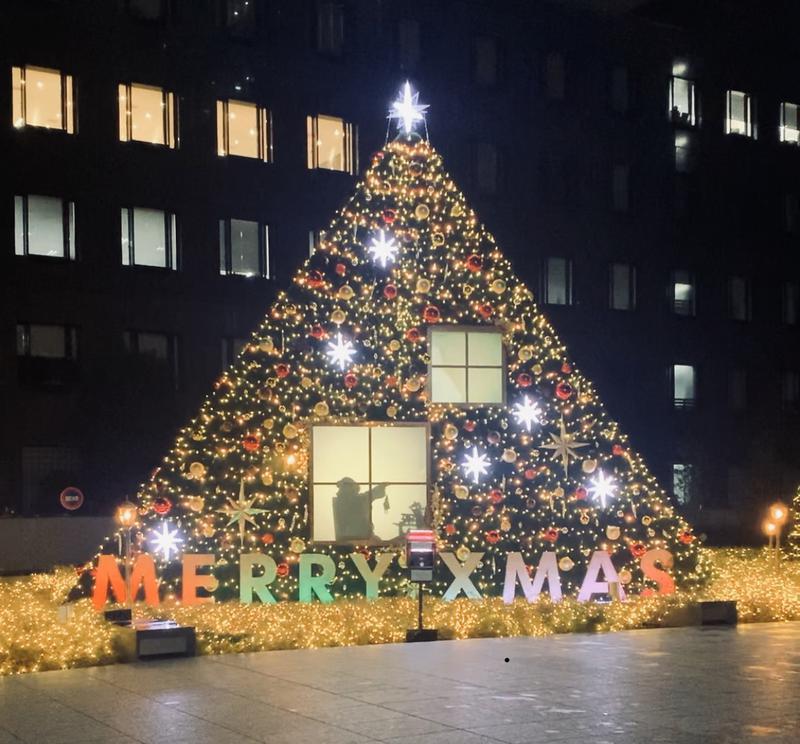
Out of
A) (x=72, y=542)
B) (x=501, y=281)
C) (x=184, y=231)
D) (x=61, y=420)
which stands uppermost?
(x=184, y=231)

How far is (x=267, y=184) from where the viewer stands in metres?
38.4

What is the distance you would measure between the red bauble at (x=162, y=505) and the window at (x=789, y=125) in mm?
37865

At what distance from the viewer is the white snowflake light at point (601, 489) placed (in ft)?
63.5

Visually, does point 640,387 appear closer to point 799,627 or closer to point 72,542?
point 72,542

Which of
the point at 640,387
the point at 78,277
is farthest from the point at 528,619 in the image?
the point at 640,387

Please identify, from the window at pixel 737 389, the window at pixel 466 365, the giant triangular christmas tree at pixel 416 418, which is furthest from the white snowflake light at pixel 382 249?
the window at pixel 737 389

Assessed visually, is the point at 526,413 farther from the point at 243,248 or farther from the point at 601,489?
the point at 243,248

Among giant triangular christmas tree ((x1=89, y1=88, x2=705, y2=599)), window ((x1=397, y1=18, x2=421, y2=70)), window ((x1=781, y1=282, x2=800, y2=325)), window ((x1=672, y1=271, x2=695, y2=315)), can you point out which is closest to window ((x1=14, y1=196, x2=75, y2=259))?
window ((x1=397, y1=18, x2=421, y2=70))

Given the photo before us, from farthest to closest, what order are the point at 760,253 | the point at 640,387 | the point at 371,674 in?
the point at 760,253, the point at 640,387, the point at 371,674

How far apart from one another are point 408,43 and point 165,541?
86.0 feet

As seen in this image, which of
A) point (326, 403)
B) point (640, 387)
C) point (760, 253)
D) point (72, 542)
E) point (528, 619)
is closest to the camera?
point (528, 619)

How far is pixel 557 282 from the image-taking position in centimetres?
4394

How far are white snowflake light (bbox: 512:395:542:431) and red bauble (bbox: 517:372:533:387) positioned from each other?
0.23 m

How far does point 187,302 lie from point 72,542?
7243 mm
